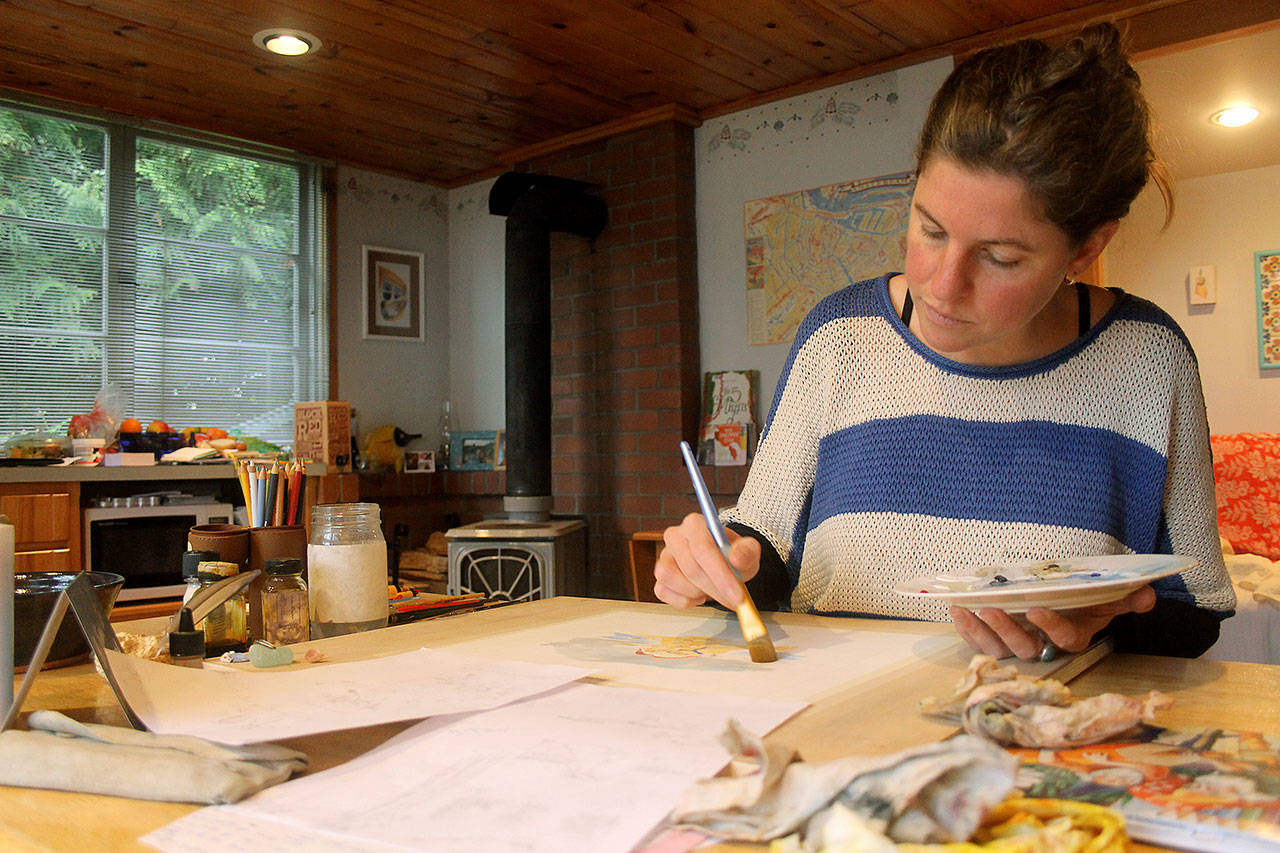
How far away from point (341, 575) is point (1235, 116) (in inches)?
149

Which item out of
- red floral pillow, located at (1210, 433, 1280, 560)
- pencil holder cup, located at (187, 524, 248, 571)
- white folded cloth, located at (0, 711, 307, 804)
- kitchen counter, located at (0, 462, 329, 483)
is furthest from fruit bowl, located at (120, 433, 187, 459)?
red floral pillow, located at (1210, 433, 1280, 560)

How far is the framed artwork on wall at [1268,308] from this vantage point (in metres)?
4.10

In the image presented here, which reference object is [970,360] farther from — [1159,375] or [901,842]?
[901,842]

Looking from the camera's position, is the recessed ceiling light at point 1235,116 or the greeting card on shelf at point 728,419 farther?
the greeting card on shelf at point 728,419

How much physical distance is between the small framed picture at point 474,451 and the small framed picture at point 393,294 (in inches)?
21.1

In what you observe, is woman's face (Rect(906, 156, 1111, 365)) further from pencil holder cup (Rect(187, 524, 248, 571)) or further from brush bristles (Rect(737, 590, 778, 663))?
→ pencil holder cup (Rect(187, 524, 248, 571))

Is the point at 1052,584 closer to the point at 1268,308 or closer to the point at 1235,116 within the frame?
the point at 1235,116

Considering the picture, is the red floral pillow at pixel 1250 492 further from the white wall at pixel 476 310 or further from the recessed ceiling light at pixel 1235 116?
the white wall at pixel 476 310

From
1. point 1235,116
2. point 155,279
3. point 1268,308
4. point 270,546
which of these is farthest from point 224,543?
point 1268,308

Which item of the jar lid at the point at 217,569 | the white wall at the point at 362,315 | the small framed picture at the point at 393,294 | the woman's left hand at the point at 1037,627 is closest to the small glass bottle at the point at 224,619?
the jar lid at the point at 217,569

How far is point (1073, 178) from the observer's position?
93 centimetres

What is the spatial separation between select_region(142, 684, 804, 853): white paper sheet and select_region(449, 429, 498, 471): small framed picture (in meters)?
3.82

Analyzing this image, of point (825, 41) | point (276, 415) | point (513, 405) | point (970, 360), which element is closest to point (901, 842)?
point (970, 360)

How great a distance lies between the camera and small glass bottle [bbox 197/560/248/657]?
97cm
